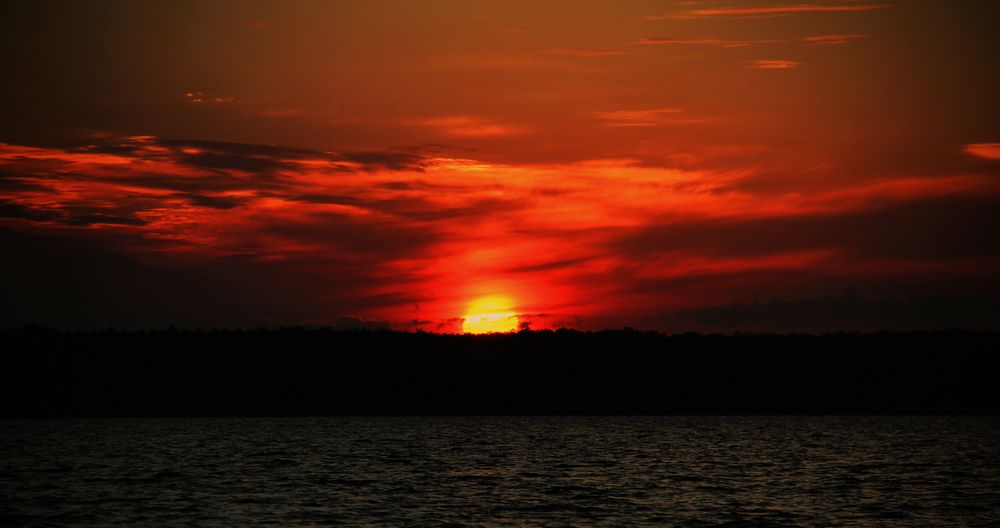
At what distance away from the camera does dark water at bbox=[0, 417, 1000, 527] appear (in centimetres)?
5662

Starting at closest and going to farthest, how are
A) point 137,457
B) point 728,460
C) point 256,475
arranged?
point 256,475 → point 728,460 → point 137,457

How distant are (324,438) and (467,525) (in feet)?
339

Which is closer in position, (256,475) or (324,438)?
(256,475)

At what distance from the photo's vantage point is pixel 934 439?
144125mm

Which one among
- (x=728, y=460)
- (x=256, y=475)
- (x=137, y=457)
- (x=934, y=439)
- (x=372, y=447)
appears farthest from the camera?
(x=934, y=439)

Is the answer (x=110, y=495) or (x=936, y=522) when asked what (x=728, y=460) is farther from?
(x=110, y=495)

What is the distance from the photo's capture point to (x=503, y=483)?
7650 cm

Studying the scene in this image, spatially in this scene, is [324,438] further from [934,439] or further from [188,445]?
[934,439]

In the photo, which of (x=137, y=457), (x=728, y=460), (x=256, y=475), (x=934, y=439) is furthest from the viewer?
(x=934, y=439)

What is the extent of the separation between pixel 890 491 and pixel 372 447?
71.9 meters

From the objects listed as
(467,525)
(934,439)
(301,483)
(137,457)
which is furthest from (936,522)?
(934,439)

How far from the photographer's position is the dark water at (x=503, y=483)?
56625 mm

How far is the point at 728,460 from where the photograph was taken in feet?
333

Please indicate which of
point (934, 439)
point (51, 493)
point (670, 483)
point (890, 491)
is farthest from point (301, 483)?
point (934, 439)
